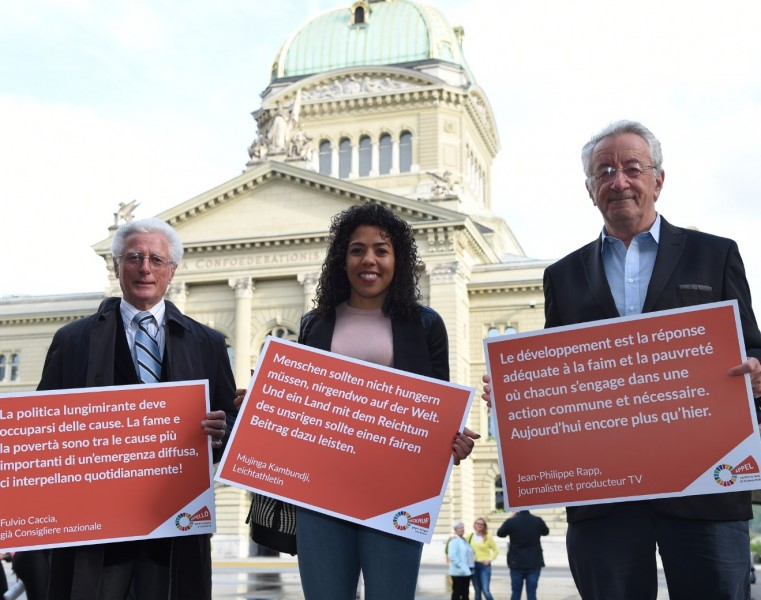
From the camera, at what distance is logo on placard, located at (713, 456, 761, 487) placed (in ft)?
14.6

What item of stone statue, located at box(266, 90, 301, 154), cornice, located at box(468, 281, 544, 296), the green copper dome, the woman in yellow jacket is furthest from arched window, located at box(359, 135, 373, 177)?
the woman in yellow jacket

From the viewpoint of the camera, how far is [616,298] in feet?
16.6

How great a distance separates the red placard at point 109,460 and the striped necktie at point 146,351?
0.82ft

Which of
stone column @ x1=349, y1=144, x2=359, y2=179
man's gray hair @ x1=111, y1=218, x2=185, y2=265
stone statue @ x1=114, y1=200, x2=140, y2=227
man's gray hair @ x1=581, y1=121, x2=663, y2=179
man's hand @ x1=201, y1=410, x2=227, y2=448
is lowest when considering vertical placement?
man's hand @ x1=201, y1=410, x2=227, y2=448

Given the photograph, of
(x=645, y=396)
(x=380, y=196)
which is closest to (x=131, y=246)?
(x=645, y=396)

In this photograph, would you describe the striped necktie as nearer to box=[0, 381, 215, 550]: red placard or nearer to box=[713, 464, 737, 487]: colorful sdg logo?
box=[0, 381, 215, 550]: red placard

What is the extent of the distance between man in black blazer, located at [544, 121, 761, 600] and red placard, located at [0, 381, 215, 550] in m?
1.95

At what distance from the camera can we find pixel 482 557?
18.1 m

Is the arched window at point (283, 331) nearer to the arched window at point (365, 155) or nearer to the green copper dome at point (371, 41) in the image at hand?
the arched window at point (365, 155)

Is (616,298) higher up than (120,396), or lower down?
higher up

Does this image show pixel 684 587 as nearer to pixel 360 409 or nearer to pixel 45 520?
pixel 360 409

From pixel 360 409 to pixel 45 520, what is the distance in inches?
66.5

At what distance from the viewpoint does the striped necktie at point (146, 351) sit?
5.53 meters

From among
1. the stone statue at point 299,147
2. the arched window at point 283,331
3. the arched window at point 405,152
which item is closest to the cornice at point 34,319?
the arched window at point 283,331
